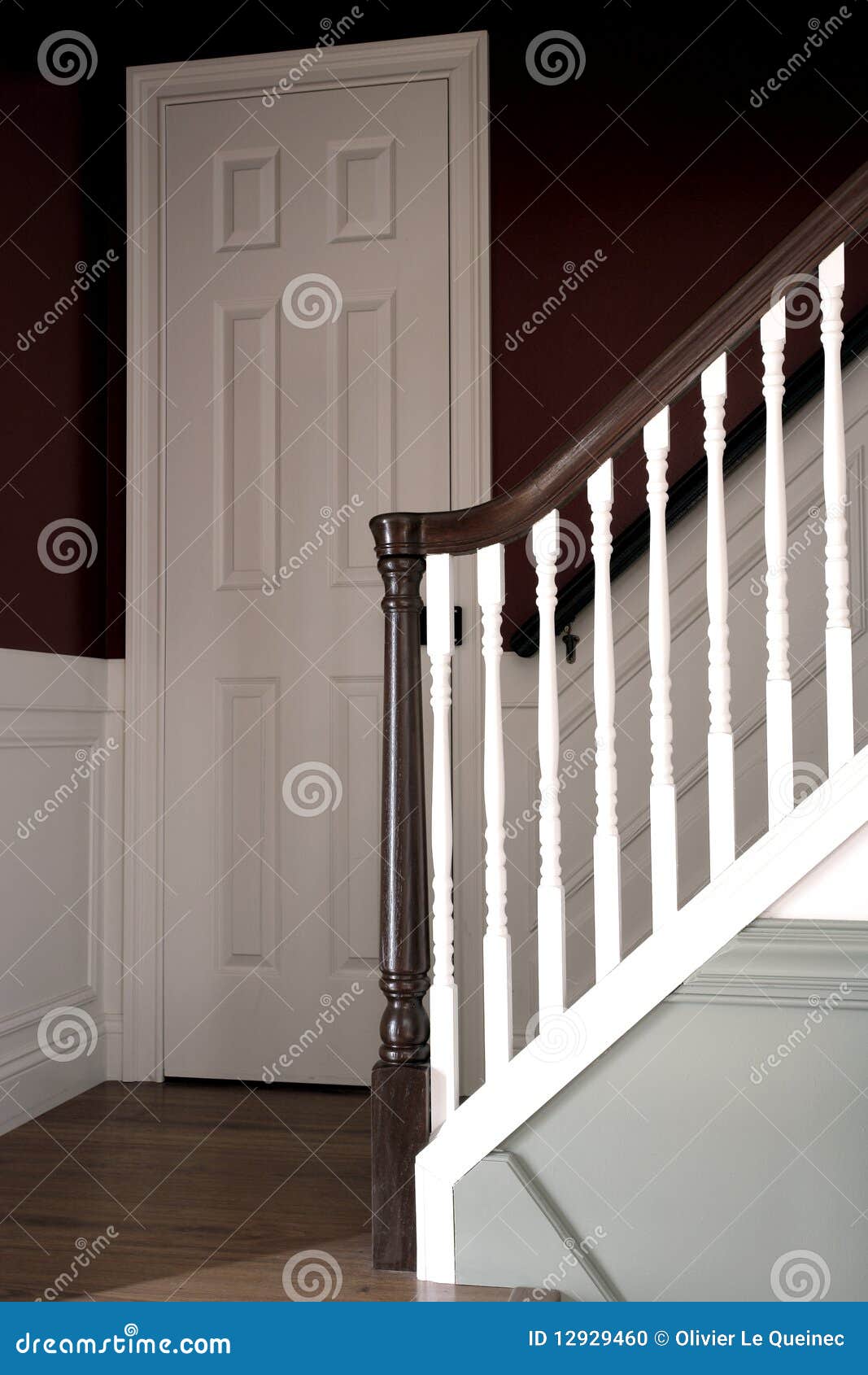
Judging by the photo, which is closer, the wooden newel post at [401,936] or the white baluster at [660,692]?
the white baluster at [660,692]

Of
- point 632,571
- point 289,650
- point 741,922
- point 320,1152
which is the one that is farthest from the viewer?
point 289,650

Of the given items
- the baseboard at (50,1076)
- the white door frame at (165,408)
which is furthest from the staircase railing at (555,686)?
the baseboard at (50,1076)

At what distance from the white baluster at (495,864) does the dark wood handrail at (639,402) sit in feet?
0.24

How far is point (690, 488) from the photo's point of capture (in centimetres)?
295

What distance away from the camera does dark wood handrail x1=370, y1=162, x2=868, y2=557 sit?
1933mm

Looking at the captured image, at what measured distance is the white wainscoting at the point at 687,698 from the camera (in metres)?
2.90

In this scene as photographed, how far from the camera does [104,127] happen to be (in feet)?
11.0

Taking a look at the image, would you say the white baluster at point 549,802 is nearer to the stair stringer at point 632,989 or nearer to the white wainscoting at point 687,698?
the stair stringer at point 632,989

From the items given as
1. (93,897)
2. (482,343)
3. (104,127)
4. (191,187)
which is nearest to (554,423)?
(482,343)

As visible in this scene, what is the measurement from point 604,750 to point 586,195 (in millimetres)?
1766

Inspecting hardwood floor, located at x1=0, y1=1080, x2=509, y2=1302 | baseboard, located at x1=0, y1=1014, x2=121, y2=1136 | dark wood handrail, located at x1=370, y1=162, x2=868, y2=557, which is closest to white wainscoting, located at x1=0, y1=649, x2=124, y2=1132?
baseboard, located at x1=0, y1=1014, x2=121, y2=1136

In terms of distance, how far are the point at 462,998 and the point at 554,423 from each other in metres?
1.44

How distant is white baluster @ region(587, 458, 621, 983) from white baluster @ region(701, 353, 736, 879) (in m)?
0.16

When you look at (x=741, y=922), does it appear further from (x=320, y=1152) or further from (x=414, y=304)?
(x=414, y=304)
